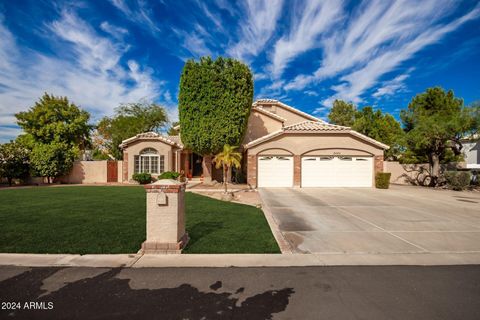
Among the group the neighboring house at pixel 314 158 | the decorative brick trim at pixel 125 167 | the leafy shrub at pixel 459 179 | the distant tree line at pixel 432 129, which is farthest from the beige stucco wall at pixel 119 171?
the leafy shrub at pixel 459 179

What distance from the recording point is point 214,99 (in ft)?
54.0

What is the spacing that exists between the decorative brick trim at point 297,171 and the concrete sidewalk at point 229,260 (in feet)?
38.6

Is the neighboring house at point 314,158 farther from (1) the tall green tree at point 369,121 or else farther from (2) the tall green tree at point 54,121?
(2) the tall green tree at point 54,121

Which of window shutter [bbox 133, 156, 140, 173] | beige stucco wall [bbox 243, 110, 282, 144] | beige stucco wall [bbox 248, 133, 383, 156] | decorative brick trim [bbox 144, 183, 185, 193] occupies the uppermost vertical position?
beige stucco wall [bbox 243, 110, 282, 144]

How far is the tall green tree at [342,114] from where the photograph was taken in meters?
33.4

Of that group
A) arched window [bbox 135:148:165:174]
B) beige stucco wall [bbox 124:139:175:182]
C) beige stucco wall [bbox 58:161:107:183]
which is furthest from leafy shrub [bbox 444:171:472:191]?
beige stucco wall [bbox 58:161:107:183]

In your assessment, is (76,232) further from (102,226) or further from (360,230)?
(360,230)

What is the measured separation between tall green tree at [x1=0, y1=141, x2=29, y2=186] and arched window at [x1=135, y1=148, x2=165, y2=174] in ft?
30.2

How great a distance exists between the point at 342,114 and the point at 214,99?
25.4 metres

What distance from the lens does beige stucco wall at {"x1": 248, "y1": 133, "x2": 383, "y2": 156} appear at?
16.7 metres

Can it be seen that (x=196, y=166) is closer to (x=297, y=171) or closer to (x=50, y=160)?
(x=297, y=171)

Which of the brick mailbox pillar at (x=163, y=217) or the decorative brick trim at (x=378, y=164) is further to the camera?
the decorative brick trim at (x=378, y=164)

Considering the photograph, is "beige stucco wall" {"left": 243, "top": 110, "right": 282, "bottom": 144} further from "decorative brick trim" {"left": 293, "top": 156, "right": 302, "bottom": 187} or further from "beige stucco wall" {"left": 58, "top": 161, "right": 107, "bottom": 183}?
"beige stucco wall" {"left": 58, "top": 161, "right": 107, "bottom": 183}

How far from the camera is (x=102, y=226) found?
639cm
